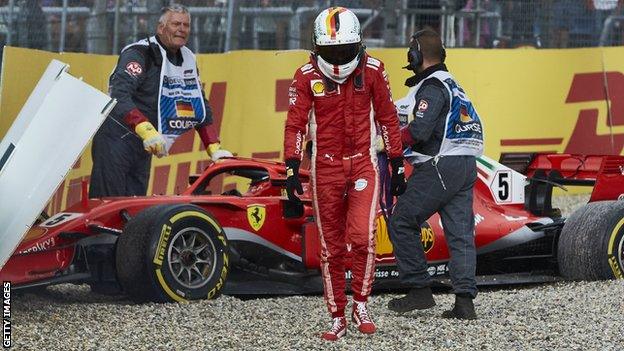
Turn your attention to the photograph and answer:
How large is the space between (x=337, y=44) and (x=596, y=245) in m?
2.89

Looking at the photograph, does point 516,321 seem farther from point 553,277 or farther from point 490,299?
point 553,277

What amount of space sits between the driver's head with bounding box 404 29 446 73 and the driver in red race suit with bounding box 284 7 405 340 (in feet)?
2.33

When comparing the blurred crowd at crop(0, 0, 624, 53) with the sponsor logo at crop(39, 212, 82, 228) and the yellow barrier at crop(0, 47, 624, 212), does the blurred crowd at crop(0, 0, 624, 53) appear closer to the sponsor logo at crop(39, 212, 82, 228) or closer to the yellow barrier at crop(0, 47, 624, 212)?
the yellow barrier at crop(0, 47, 624, 212)


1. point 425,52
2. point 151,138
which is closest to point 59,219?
point 151,138

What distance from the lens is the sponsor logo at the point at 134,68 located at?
32.2 ft

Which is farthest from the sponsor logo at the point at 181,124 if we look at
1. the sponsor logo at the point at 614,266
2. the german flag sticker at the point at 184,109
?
the sponsor logo at the point at 614,266

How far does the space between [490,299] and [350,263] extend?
1504 mm

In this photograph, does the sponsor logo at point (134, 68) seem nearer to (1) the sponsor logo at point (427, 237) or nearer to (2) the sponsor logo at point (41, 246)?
(2) the sponsor logo at point (41, 246)

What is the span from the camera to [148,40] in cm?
1002

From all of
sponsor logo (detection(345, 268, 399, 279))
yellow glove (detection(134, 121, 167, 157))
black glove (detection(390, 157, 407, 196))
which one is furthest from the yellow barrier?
black glove (detection(390, 157, 407, 196))

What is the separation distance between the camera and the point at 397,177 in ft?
25.1

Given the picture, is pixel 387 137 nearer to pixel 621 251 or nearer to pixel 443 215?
pixel 443 215

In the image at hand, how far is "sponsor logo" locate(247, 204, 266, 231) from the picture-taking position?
900cm


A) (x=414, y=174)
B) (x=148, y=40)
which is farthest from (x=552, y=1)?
(x=414, y=174)
